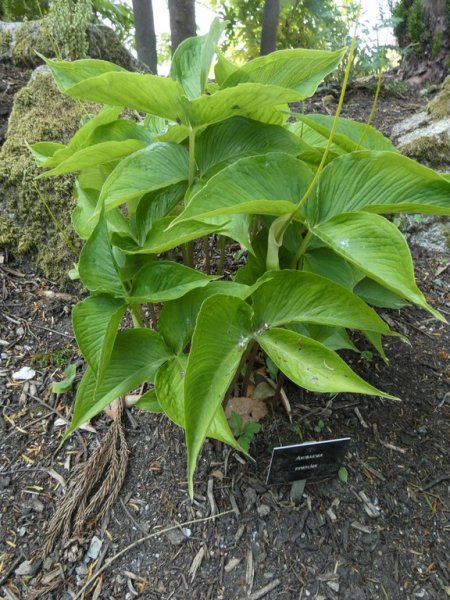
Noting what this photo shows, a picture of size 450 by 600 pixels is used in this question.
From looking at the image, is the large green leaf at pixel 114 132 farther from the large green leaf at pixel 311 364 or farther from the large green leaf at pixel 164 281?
the large green leaf at pixel 311 364

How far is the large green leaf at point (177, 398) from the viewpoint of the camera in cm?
76

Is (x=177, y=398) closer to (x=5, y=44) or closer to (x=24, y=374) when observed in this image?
(x=24, y=374)

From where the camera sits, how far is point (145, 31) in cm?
354

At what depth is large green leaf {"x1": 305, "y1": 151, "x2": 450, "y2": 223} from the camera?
2.29 ft

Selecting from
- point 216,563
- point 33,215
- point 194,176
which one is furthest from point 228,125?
point 33,215

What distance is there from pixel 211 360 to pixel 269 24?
3.76 metres

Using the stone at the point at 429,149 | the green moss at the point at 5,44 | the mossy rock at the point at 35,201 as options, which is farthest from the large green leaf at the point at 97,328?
the green moss at the point at 5,44

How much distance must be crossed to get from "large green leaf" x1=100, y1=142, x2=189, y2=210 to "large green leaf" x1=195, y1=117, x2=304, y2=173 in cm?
4

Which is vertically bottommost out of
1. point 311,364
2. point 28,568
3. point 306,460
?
point 28,568

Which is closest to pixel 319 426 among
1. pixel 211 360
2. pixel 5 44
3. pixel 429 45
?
pixel 211 360

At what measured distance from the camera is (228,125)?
2.89 ft

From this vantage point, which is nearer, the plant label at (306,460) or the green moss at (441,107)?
the plant label at (306,460)

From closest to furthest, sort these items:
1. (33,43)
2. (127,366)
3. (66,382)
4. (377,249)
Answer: (377,249) → (127,366) → (66,382) → (33,43)

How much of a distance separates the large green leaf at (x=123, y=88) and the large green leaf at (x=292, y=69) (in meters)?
0.13
